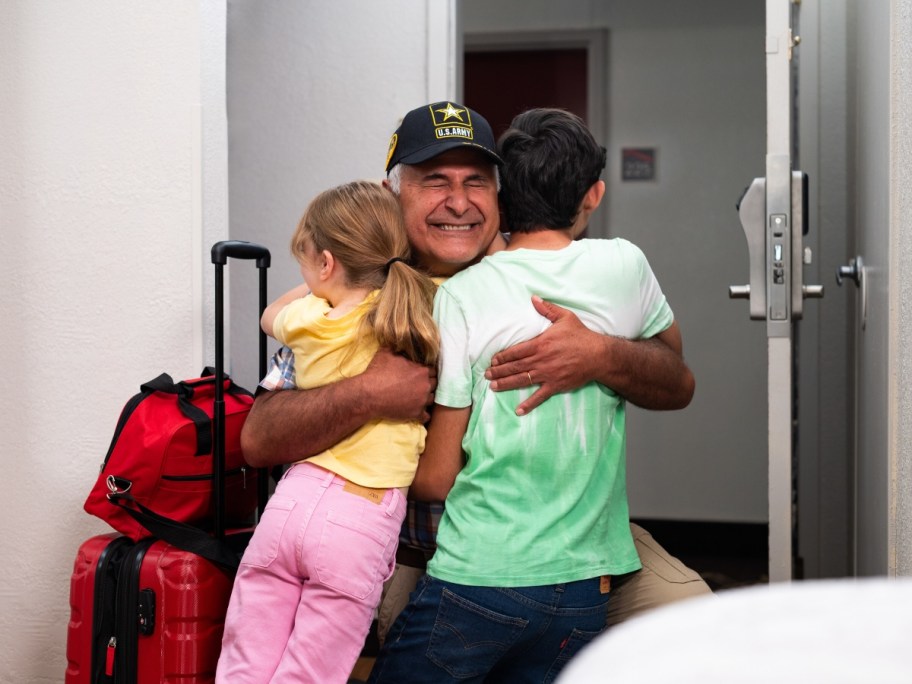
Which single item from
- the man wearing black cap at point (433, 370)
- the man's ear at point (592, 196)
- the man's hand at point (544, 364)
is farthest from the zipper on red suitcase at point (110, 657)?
the man's ear at point (592, 196)

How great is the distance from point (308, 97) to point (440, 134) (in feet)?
5.06

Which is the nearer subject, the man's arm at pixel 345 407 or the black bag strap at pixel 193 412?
the man's arm at pixel 345 407

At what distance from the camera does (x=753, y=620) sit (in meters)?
0.45

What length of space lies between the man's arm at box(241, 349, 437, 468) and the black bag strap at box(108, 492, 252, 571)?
0.87ft

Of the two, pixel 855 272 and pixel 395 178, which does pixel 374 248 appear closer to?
pixel 395 178

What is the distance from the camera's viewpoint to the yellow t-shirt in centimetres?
155

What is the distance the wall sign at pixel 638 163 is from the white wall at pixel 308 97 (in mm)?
1583

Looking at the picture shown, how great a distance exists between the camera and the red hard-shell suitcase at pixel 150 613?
5.58ft

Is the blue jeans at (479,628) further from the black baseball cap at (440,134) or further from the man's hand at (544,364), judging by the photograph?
the black baseball cap at (440,134)

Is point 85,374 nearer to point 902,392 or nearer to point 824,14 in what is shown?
point 902,392

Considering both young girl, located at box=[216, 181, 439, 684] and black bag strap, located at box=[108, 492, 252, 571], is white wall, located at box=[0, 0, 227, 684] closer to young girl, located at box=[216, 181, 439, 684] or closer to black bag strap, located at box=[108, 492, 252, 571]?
black bag strap, located at box=[108, 492, 252, 571]

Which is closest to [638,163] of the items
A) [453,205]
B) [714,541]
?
[714,541]

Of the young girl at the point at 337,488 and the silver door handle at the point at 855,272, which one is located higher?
the silver door handle at the point at 855,272

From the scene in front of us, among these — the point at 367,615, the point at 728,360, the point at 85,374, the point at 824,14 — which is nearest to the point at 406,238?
the point at 367,615
